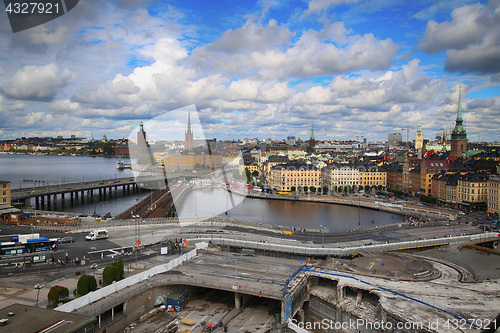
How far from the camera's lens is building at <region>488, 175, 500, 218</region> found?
2583cm

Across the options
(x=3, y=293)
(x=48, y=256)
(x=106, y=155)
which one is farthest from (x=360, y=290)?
(x=106, y=155)

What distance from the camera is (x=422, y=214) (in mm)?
27938

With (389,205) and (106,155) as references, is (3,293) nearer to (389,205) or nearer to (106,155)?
(389,205)

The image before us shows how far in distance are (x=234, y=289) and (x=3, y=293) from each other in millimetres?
6249

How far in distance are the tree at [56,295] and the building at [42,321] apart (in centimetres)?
103

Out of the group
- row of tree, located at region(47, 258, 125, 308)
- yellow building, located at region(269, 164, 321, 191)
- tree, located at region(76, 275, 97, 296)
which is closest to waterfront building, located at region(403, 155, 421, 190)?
yellow building, located at region(269, 164, 321, 191)

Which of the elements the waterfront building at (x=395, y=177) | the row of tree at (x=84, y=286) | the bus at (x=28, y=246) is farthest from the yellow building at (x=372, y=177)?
the row of tree at (x=84, y=286)

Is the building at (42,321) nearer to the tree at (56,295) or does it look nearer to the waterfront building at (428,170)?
the tree at (56,295)

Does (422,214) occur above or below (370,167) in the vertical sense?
below

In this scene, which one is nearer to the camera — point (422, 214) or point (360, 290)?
point (360, 290)

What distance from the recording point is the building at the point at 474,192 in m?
28.1

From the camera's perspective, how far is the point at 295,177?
143ft

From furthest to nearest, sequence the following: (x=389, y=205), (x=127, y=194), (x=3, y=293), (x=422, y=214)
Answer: (x=127, y=194) → (x=389, y=205) → (x=422, y=214) → (x=3, y=293)

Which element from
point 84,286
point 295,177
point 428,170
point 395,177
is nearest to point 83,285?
point 84,286
